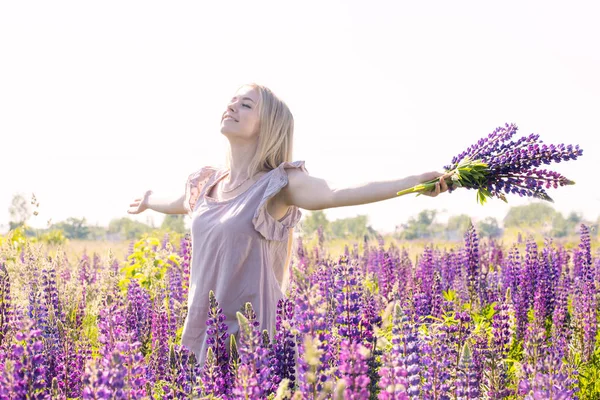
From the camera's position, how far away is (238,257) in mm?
4016

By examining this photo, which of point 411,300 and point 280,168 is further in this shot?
point 411,300

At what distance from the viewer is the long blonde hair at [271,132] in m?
4.34

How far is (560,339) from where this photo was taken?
16.4 feet

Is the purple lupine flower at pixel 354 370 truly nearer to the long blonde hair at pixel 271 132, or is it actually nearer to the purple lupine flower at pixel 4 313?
the long blonde hair at pixel 271 132

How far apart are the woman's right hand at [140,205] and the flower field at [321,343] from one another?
732 millimetres

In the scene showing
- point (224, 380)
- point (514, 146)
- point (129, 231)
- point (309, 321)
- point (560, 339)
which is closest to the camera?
point (309, 321)

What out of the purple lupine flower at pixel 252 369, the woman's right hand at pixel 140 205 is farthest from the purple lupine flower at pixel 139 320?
the purple lupine flower at pixel 252 369

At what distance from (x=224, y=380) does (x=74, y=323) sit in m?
2.88

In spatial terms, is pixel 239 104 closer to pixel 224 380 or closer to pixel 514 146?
pixel 514 146

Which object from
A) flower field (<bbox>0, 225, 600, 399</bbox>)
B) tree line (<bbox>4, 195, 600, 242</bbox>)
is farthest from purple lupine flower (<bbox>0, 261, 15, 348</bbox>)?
tree line (<bbox>4, 195, 600, 242</bbox>)

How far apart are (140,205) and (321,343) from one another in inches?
140

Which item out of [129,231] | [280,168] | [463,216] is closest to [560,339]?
[280,168]

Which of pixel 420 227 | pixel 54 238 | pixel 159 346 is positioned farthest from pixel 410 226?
pixel 159 346

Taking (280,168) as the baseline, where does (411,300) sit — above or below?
below
